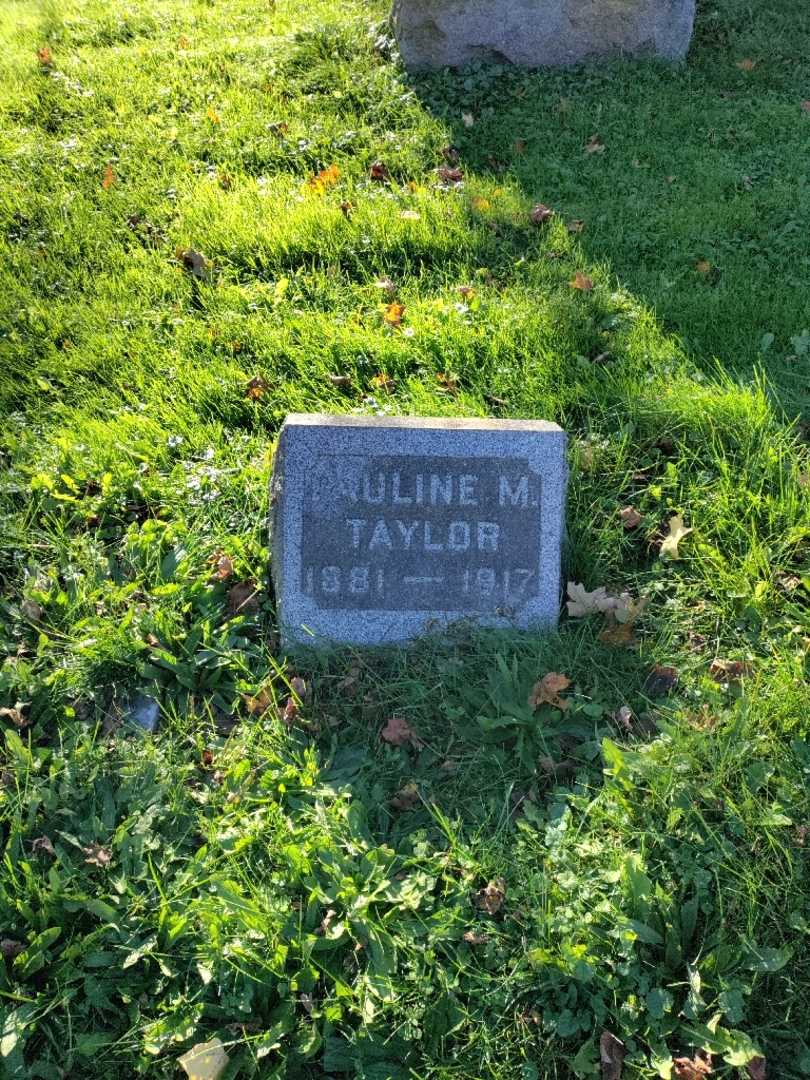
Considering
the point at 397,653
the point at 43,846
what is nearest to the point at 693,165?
the point at 397,653

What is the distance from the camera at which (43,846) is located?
219cm

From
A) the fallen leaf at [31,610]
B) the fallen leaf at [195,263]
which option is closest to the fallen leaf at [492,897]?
the fallen leaf at [31,610]

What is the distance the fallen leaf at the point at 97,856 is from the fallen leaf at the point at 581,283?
115 inches

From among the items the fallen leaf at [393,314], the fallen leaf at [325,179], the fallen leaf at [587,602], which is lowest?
the fallen leaf at [587,602]

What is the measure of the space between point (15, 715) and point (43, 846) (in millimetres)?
433

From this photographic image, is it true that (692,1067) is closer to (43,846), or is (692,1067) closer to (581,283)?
(43,846)

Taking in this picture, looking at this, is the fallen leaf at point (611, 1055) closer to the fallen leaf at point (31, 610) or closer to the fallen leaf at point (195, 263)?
the fallen leaf at point (31, 610)

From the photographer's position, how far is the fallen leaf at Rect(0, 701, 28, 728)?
2461 mm

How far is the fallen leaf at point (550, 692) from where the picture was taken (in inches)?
95.7

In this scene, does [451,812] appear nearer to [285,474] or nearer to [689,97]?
[285,474]

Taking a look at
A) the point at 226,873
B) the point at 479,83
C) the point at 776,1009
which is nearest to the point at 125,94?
the point at 479,83

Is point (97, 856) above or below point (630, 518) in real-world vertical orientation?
below

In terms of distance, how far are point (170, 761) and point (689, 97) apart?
4907mm

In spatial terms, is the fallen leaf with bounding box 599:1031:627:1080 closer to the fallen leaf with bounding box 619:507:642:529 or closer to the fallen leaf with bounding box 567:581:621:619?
the fallen leaf with bounding box 567:581:621:619
